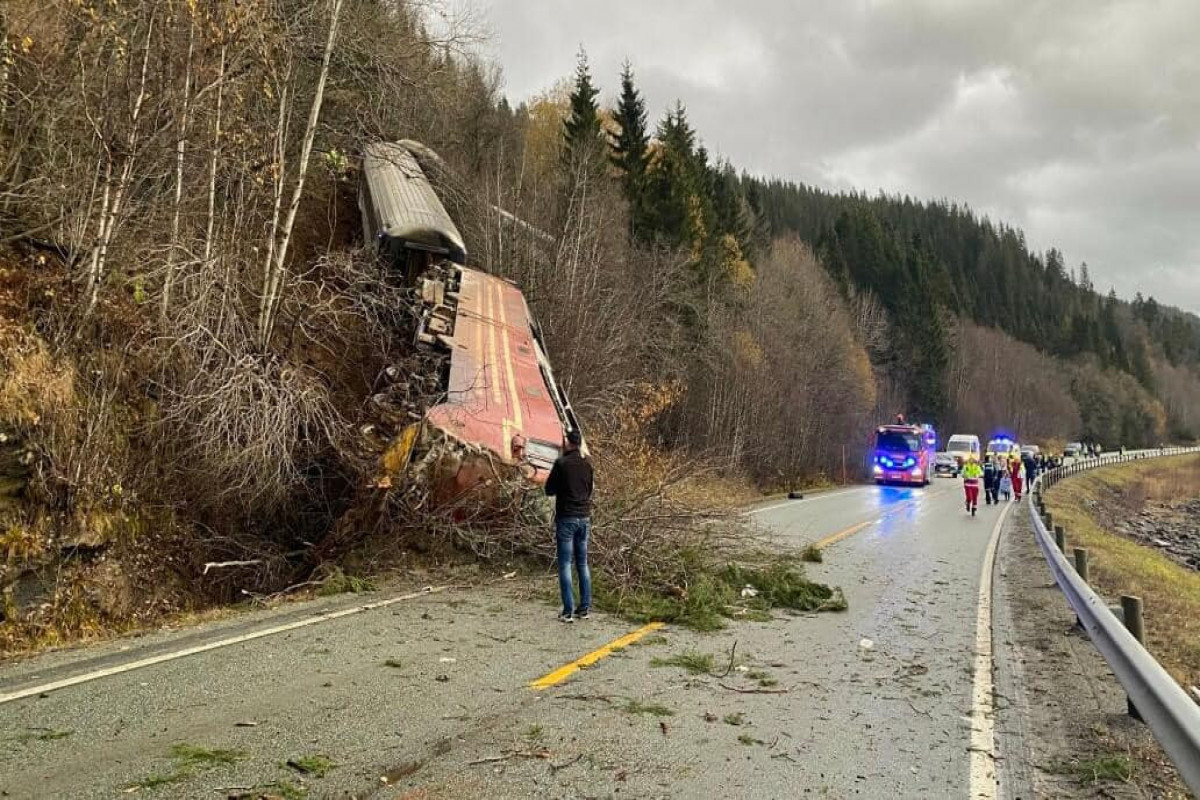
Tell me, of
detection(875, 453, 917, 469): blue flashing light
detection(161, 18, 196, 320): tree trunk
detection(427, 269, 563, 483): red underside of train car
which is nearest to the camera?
detection(161, 18, 196, 320): tree trunk

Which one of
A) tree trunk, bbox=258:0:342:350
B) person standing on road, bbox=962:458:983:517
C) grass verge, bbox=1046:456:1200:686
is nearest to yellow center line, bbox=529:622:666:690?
grass verge, bbox=1046:456:1200:686

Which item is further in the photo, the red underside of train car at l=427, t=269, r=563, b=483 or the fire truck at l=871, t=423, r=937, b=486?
the fire truck at l=871, t=423, r=937, b=486

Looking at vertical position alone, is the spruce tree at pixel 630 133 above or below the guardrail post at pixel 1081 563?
above

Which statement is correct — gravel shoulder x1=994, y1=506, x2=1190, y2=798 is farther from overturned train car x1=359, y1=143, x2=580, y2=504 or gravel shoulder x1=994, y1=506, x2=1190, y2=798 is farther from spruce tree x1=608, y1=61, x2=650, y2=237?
spruce tree x1=608, y1=61, x2=650, y2=237

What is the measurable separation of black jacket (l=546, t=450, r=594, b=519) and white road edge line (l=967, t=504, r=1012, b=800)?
3699mm

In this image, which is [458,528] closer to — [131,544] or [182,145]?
[131,544]

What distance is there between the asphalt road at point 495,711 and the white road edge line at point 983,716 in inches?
1.1

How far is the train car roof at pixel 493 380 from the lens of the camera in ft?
33.2

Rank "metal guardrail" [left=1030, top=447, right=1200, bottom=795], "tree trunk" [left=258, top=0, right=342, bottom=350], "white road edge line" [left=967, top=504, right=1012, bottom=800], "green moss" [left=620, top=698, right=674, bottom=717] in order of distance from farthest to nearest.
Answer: "tree trunk" [left=258, top=0, right=342, bottom=350] → "green moss" [left=620, top=698, right=674, bottom=717] → "white road edge line" [left=967, top=504, right=1012, bottom=800] → "metal guardrail" [left=1030, top=447, right=1200, bottom=795]

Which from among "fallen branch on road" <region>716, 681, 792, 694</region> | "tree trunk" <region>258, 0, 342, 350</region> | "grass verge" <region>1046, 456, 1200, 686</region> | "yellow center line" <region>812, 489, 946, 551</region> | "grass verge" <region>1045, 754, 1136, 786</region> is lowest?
"grass verge" <region>1046, 456, 1200, 686</region>

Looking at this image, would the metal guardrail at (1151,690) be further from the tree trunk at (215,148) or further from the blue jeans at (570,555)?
the tree trunk at (215,148)

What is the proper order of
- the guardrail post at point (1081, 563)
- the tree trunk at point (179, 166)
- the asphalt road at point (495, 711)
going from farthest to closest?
the tree trunk at point (179, 166)
the guardrail post at point (1081, 563)
the asphalt road at point (495, 711)

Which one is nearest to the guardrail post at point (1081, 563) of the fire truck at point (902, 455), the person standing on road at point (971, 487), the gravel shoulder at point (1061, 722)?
the gravel shoulder at point (1061, 722)

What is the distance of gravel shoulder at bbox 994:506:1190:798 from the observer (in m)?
4.27
